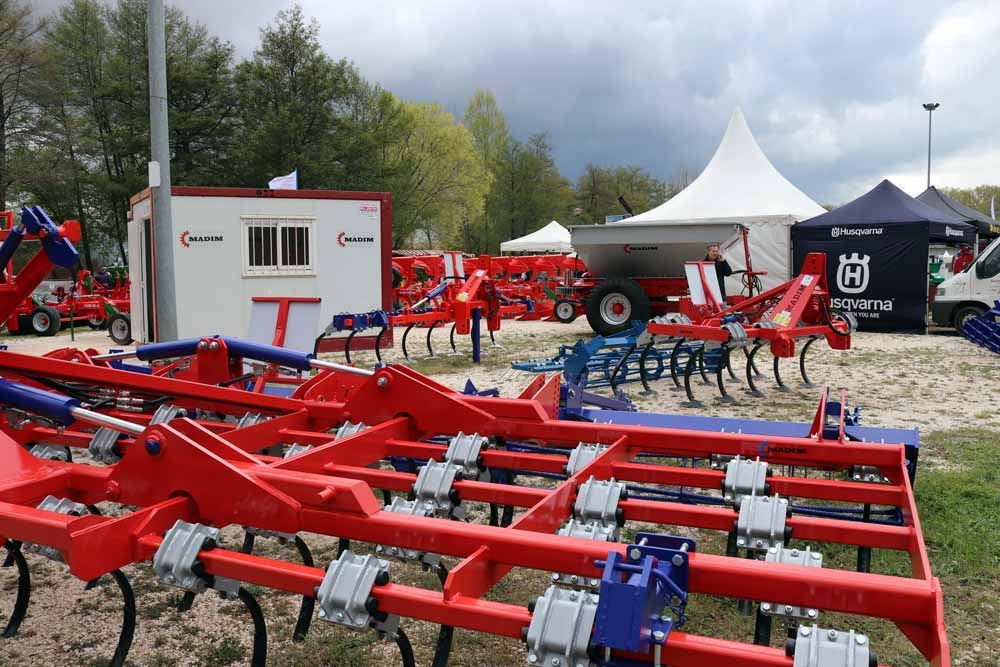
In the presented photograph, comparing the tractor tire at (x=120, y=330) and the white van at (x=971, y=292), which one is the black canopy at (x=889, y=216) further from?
the tractor tire at (x=120, y=330)

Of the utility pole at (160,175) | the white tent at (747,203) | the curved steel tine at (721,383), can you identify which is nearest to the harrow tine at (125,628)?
the utility pole at (160,175)

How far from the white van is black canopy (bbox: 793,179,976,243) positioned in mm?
1251

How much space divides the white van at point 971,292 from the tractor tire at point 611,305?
5.55 metres

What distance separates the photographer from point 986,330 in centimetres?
1255

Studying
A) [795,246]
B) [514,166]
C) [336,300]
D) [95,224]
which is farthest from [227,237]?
[514,166]

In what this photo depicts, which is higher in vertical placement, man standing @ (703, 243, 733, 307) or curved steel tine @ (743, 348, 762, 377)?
man standing @ (703, 243, 733, 307)

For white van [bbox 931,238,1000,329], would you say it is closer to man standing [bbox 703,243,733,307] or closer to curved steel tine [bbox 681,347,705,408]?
man standing [bbox 703,243,733,307]

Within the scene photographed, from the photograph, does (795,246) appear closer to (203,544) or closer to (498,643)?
(498,643)

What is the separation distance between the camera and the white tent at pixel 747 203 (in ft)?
59.5

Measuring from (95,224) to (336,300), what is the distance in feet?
72.5

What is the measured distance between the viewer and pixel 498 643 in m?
3.16

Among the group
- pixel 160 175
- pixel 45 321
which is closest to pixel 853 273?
pixel 160 175

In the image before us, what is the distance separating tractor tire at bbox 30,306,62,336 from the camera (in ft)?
54.3

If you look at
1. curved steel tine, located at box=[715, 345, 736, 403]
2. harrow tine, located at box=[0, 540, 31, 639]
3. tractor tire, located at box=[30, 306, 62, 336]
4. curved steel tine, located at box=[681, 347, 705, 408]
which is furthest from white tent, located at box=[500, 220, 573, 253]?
harrow tine, located at box=[0, 540, 31, 639]
